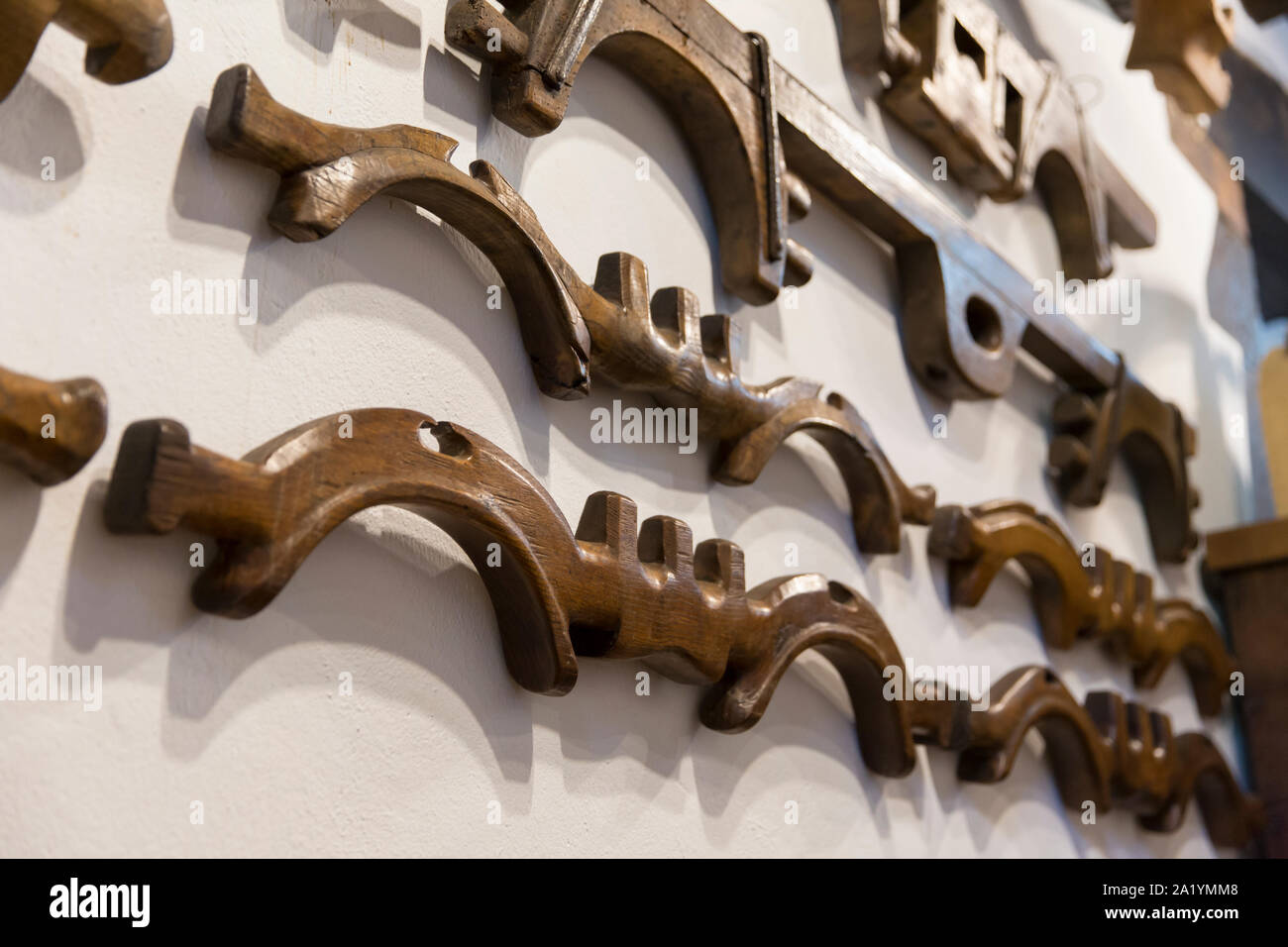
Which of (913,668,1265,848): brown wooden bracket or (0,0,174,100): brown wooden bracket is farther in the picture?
(913,668,1265,848): brown wooden bracket

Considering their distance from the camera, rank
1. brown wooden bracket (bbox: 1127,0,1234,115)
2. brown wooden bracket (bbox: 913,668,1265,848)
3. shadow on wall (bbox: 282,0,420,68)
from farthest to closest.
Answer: brown wooden bracket (bbox: 1127,0,1234,115) → brown wooden bracket (bbox: 913,668,1265,848) → shadow on wall (bbox: 282,0,420,68)

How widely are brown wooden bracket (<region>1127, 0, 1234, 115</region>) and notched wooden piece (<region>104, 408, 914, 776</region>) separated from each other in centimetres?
73

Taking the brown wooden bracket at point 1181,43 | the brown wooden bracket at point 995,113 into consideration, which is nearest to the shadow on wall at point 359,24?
the brown wooden bracket at point 995,113

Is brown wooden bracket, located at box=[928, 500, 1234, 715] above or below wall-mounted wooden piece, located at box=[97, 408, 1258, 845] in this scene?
above

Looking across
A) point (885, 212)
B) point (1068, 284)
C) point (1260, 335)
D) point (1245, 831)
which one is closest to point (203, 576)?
point (885, 212)

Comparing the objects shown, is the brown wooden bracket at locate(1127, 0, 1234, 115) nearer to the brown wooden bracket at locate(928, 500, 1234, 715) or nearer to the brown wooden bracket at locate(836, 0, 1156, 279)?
the brown wooden bracket at locate(836, 0, 1156, 279)

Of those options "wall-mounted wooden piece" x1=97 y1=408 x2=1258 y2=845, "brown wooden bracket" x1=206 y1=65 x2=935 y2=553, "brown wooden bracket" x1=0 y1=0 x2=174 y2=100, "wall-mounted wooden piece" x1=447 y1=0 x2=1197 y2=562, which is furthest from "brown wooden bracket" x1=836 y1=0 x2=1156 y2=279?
"brown wooden bracket" x1=0 y1=0 x2=174 y2=100

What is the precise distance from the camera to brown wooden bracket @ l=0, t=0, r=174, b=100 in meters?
0.38

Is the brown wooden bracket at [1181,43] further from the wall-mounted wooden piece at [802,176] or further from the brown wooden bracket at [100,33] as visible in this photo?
the brown wooden bracket at [100,33]

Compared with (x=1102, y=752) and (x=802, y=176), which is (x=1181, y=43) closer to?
(x=802, y=176)

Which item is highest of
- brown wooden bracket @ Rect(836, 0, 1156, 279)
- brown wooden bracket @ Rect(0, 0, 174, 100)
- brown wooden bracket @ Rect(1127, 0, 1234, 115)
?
brown wooden bracket @ Rect(1127, 0, 1234, 115)

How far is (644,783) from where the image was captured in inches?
22.2

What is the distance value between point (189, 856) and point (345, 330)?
212 millimetres

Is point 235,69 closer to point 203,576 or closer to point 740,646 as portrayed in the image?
point 203,576
